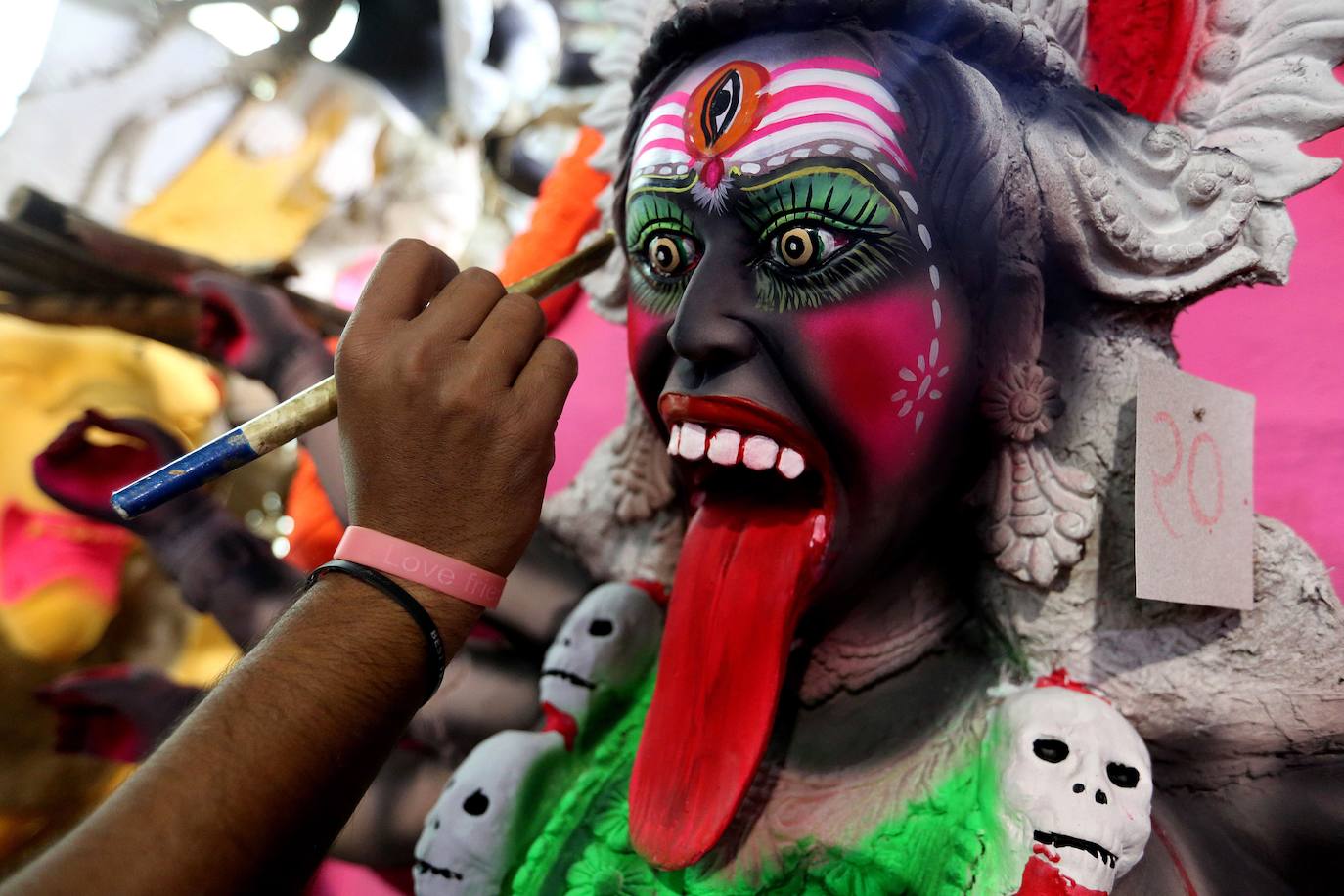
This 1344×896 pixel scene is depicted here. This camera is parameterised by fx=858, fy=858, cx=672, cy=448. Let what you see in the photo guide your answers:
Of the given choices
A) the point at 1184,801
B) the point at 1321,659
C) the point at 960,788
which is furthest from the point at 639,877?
the point at 1321,659

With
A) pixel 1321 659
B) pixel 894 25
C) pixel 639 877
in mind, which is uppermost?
pixel 894 25

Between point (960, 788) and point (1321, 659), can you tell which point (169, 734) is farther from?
point (1321, 659)

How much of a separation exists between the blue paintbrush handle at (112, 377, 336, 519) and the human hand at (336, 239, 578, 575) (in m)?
0.05

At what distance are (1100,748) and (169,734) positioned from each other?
2.00 feet

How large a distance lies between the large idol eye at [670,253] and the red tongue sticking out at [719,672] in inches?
8.6

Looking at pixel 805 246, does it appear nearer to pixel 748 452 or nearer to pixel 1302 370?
pixel 748 452

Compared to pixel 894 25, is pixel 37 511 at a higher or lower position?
lower

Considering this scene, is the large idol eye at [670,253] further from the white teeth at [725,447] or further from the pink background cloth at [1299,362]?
the pink background cloth at [1299,362]

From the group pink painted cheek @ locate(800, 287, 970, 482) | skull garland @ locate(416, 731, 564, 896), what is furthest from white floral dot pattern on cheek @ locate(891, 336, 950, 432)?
skull garland @ locate(416, 731, 564, 896)

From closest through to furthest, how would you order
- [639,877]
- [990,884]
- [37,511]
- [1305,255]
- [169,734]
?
[169,734] < [990,884] < [639,877] < [1305,255] < [37,511]

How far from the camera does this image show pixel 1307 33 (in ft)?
2.45

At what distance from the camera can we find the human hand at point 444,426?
500 millimetres

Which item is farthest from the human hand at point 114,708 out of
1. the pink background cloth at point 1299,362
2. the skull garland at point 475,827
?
the pink background cloth at point 1299,362

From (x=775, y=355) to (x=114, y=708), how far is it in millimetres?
1273
